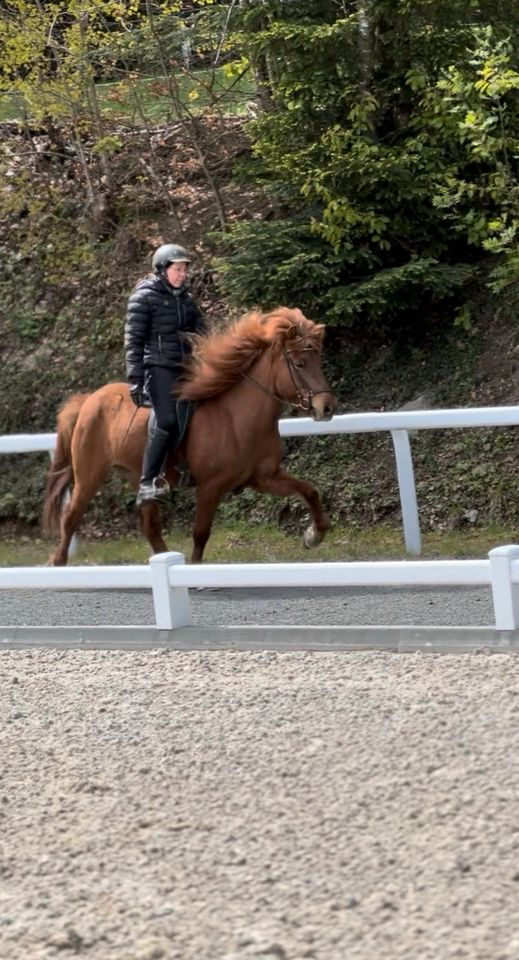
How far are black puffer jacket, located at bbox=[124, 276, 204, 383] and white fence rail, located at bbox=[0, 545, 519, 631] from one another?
2.99m

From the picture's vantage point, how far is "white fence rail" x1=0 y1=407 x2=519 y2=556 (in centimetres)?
1227

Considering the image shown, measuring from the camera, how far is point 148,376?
11.9 m

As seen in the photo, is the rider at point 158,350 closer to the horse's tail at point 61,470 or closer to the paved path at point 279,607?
the paved path at point 279,607

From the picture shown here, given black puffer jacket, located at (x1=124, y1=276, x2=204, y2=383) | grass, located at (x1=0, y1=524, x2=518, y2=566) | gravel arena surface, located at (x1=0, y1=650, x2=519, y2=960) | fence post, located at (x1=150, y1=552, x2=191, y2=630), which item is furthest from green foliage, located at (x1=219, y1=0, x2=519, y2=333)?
gravel arena surface, located at (x1=0, y1=650, x2=519, y2=960)

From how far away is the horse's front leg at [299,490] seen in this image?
11844mm

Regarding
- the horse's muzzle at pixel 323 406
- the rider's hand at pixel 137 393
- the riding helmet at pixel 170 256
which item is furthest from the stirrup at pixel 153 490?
the riding helmet at pixel 170 256

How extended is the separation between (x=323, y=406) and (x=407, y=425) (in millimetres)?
1512

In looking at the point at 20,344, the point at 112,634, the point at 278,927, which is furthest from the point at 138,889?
the point at 20,344

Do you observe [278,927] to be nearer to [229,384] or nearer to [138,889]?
[138,889]

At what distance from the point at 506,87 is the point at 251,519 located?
538 centimetres

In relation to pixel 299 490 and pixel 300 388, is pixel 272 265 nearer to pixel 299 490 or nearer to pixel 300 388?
pixel 300 388

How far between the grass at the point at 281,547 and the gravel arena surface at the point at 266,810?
419cm

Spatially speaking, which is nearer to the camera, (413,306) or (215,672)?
(215,672)

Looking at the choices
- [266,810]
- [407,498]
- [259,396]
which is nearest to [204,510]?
[259,396]
